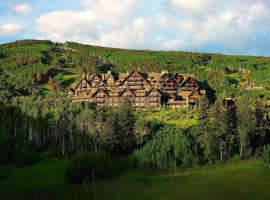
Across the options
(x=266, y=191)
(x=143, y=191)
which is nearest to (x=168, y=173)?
(x=143, y=191)

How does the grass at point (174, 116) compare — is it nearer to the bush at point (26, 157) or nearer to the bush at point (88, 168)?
the bush at point (88, 168)

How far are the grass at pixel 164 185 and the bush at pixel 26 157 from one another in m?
12.8

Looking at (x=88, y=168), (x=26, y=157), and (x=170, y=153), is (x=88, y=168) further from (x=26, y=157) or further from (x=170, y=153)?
(x=26, y=157)

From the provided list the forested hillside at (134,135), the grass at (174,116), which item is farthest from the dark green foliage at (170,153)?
the grass at (174,116)

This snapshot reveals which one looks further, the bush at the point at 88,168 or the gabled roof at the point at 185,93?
the gabled roof at the point at 185,93

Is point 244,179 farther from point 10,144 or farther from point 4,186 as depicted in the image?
point 10,144

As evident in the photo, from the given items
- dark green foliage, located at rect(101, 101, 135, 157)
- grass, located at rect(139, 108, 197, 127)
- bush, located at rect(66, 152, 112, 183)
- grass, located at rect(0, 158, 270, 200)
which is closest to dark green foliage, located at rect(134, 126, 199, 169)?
grass, located at rect(0, 158, 270, 200)

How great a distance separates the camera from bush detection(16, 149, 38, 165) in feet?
437

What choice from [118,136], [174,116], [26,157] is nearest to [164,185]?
[118,136]

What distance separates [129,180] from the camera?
10556 centimetres

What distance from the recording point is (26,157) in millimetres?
133375

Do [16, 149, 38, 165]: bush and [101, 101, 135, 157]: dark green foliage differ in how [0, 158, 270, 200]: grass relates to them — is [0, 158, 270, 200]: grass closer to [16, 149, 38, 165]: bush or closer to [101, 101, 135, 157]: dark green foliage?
[16, 149, 38, 165]: bush

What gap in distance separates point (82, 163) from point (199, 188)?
31.6 metres

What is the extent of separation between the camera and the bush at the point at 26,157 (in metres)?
133
